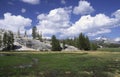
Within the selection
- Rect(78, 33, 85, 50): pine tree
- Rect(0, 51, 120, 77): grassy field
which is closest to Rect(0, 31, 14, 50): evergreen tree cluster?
Rect(78, 33, 85, 50): pine tree

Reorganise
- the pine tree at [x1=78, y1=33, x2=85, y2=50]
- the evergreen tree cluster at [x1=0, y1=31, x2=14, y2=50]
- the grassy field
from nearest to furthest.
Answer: the grassy field
the pine tree at [x1=78, y1=33, x2=85, y2=50]
the evergreen tree cluster at [x1=0, y1=31, x2=14, y2=50]

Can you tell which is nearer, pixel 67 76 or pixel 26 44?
pixel 67 76

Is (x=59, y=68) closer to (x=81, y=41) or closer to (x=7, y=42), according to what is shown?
(x=81, y=41)

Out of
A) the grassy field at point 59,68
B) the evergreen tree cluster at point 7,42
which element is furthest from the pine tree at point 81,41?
the grassy field at point 59,68

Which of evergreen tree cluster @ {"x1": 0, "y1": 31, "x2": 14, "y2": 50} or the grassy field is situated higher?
evergreen tree cluster @ {"x1": 0, "y1": 31, "x2": 14, "y2": 50}

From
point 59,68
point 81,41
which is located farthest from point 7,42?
point 59,68

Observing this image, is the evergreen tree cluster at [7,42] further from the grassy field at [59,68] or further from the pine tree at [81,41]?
the grassy field at [59,68]

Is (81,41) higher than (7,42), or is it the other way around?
(7,42)

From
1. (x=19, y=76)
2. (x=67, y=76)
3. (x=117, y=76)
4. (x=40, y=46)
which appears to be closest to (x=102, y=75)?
(x=117, y=76)

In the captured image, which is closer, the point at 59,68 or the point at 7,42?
the point at 59,68

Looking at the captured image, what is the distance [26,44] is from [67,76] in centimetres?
15689

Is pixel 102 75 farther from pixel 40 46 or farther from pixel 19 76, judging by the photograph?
pixel 40 46

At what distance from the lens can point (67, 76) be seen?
→ 1686 inches

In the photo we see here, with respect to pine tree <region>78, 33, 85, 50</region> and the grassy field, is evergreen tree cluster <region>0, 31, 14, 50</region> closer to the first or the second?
pine tree <region>78, 33, 85, 50</region>
